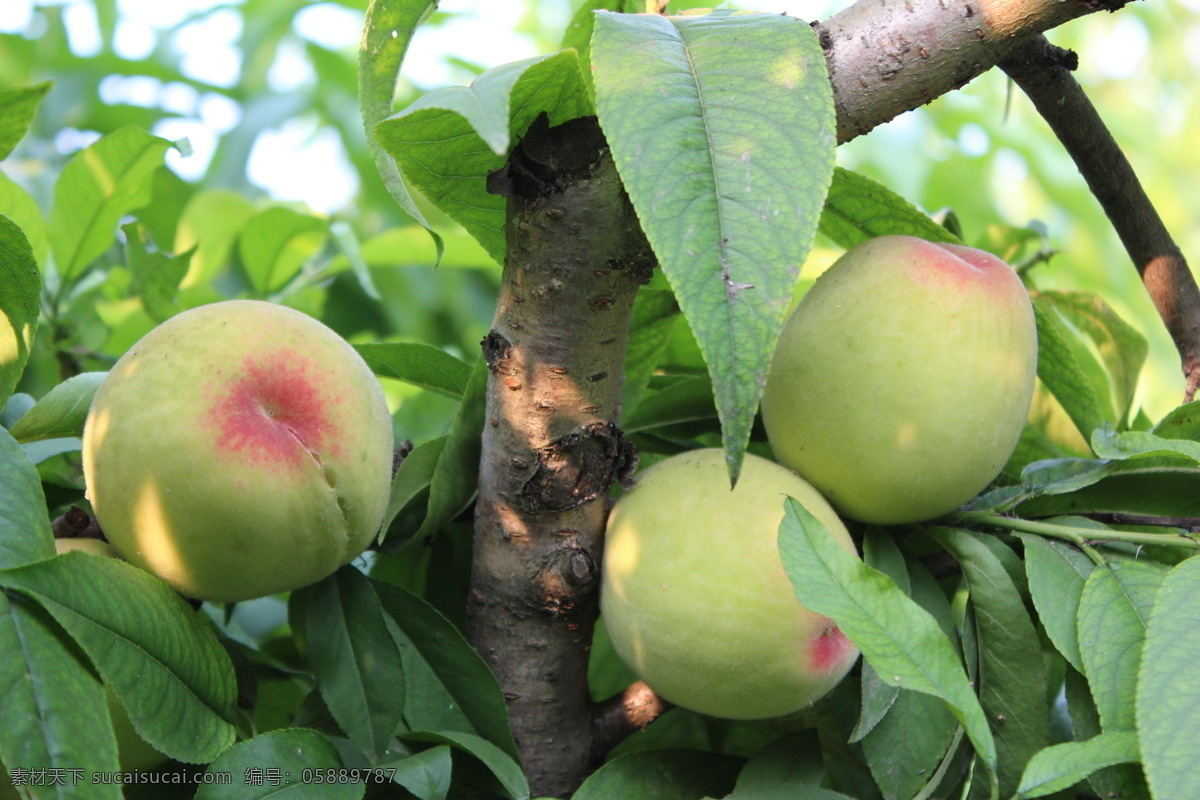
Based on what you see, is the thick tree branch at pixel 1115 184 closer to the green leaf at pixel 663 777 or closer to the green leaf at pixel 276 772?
the green leaf at pixel 663 777

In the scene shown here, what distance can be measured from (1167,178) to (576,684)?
12.5 ft

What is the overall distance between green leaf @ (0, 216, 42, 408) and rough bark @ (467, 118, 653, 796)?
250 mm

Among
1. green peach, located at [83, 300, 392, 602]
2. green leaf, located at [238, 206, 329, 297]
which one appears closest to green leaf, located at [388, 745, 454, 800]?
green peach, located at [83, 300, 392, 602]

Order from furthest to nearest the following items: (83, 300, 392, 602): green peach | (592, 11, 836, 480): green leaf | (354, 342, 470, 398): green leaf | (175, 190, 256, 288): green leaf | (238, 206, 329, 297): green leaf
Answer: (175, 190, 256, 288): green leaf < (238, 206, 329, 297): green leaf < (354, 342, 470, 398): green leaf < (83, 300, 392, 602): green peach < (592, 11, 836, 480): green leaf

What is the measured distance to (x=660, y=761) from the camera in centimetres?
58

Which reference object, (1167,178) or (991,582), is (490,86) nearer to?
(991,582)

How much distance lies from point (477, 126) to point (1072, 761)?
36cm

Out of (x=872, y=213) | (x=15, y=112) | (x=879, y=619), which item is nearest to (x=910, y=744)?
(x=879, y=619)

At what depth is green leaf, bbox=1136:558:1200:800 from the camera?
0.40m

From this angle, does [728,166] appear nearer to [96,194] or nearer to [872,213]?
[872,213]

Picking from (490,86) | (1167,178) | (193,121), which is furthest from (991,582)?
(1167,178)

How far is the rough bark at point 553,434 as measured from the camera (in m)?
0.50

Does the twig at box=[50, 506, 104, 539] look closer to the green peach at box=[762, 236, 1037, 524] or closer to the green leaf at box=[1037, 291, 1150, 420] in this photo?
the green peach at box=[762, 236, 1037, 524]

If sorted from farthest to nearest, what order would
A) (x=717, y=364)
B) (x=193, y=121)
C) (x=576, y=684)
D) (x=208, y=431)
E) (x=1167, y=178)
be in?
1. (x=1167, y=178)
2. (x=193, y=121)
3. (x=576, y=684)
4. (x=208, y=431)
5. (x=717, y=364)
